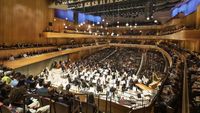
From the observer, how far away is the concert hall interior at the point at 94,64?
7.07 m

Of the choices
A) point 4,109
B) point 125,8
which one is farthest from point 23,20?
point 4,109

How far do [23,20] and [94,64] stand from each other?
738 centimetres

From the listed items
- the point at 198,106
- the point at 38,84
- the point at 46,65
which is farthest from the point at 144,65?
the point at 198,106

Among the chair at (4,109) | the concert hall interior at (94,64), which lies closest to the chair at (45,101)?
the concert hall interior at (94,64)

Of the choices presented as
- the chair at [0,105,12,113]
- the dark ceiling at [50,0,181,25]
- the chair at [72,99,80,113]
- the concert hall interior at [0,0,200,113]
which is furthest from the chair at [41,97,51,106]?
the dark ceiling at [50,0,181,25]

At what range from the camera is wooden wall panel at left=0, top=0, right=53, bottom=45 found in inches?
759

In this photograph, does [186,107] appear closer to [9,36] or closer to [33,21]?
[9,36]

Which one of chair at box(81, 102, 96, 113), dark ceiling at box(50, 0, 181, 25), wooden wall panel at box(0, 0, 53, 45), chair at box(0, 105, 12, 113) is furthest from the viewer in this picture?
dark ceiling at box(50, 0, 181, 25)

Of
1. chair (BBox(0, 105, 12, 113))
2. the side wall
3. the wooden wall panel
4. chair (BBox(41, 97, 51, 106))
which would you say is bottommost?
the side wall

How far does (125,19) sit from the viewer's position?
42875mm

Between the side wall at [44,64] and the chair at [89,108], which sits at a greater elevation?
the chair at [89,108]

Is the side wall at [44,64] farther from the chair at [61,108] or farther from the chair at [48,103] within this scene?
the chair at [61,108]

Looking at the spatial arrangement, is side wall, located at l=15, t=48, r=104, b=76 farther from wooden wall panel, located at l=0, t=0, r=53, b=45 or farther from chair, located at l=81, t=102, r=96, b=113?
chair, located at l=81, t=102, r=96, b=113

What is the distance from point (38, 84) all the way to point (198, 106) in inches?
284
